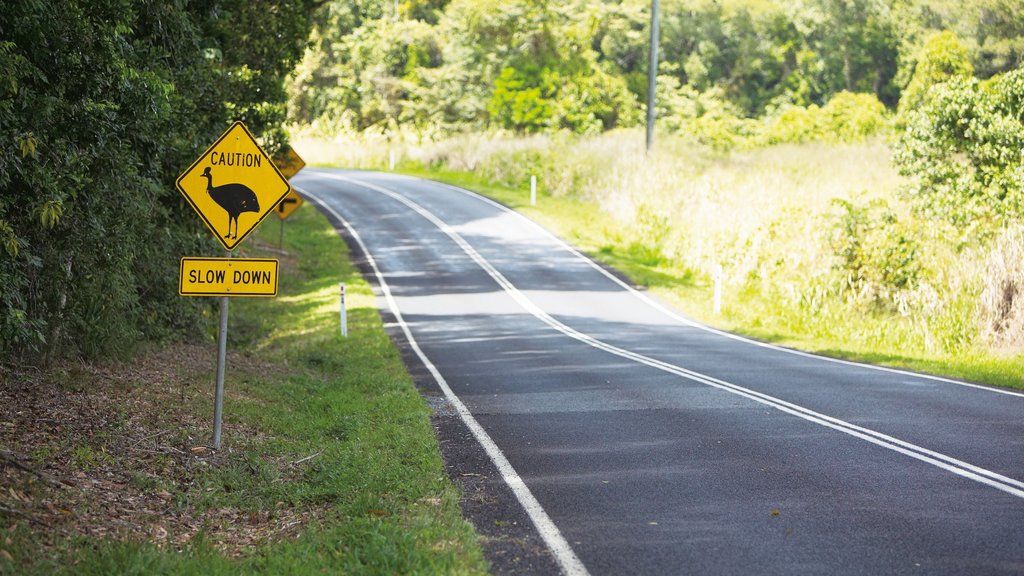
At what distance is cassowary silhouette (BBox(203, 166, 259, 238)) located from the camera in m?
9.17

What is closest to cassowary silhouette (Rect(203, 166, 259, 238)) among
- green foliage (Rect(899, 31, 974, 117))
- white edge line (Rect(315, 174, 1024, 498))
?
white edge line (Rect(315, 174, 1024, 498))

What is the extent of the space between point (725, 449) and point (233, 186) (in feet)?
16.8

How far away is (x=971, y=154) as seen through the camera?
2416 cm

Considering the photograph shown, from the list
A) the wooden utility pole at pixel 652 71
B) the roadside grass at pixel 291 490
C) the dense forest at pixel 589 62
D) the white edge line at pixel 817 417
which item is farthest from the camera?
the dense forest at pixel 589 62

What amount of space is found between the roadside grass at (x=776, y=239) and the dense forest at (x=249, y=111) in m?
0.85

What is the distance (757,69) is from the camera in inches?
3029

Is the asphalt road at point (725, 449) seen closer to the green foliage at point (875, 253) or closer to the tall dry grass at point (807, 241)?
the tall dry grass at point (807, 241)

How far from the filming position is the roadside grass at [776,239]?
19.3 meters

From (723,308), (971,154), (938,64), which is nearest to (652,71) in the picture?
(938,64)

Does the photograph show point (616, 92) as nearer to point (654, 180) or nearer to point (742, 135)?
point (742, 135)

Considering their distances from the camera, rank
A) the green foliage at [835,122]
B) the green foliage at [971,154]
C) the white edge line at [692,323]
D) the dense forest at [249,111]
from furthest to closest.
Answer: the green foliage at [835,122] → the green foliage at [971,154] → the white edge line at [692,323] → the dense forest at [249,111]

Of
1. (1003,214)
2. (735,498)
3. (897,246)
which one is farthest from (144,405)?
(1003,214)

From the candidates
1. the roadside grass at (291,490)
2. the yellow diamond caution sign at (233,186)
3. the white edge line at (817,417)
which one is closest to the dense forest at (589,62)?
the white edge line at (817,417)

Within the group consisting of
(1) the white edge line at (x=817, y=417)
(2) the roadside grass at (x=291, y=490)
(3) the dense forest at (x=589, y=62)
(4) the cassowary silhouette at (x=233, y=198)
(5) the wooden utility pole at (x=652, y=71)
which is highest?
(3) the dense forest at (x=589, y=62)
